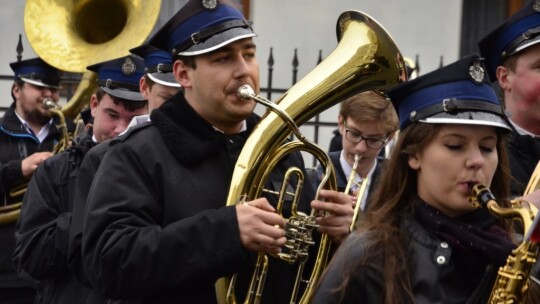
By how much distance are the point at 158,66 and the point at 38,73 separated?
2.59m

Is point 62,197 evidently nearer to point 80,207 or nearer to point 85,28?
point 80,207

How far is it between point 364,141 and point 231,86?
5.74 feet

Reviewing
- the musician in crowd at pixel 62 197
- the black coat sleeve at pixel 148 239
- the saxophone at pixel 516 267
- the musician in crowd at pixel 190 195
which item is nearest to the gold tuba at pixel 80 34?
the musician in crowd at pixel 62 197

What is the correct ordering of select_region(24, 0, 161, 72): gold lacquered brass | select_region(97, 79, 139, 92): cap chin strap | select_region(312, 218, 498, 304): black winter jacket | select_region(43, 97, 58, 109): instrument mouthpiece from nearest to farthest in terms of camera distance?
1. select_region(312, 218, 498, 304): black winter jacket
2. select_region(97, 79, 139, 92): cap chin strap
3. select_region(24, 0, 161, 72): gold lacquered brass
4. select_region(43, 97, 58, 109): instrument mouthpiece

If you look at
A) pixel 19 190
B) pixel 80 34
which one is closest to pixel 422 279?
pixel 19 190

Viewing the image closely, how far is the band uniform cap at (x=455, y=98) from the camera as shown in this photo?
3.58 m

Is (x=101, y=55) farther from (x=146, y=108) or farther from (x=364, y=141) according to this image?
(x=364, y=141)

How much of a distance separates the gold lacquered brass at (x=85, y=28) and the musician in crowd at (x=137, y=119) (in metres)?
1.05

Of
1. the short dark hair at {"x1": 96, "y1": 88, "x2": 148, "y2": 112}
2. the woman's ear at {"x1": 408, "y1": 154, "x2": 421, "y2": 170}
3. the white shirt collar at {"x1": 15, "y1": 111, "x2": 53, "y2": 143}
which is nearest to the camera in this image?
the woman's ear at {"x1": 408, "y1": 154, "x2": 421, "y2": 170}

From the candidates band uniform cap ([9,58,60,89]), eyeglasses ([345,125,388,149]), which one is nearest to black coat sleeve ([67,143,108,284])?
eyeglasses ([345,125,388,149])

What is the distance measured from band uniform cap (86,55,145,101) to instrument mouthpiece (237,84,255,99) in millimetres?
1954

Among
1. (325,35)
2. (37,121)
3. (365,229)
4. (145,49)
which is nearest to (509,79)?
(365,229)

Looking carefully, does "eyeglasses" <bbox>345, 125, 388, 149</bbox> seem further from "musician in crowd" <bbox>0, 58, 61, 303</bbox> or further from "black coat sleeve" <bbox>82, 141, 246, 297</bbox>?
"musician in crowd" <bbox>0, 58, 61, 303</bbox>

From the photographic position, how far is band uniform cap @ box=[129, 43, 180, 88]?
18.6 ft
